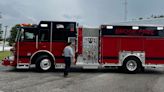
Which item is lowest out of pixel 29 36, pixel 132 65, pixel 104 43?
pixel 132 65

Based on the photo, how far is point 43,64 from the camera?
57.4ft

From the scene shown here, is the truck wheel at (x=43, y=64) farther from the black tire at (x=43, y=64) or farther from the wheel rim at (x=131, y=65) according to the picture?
the wheel rim at (x=131, y=65)

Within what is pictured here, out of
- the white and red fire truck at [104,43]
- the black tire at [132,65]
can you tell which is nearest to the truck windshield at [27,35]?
the white and red fire truck at [104,43]

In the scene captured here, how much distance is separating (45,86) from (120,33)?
23.1ft

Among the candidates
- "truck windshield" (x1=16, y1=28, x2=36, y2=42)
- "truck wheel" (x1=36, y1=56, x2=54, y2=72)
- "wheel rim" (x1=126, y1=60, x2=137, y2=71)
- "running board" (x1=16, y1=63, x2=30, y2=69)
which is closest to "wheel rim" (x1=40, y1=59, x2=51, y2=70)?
"truck wheel" (x1=36, y1=56, x2=54, y2=72)

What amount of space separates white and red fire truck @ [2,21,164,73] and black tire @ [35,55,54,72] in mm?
53

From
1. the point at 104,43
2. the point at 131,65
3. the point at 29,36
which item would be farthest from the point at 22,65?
the point at 131,65

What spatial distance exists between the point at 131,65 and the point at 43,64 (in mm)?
4744

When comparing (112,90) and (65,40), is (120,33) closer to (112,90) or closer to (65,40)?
(65,40)

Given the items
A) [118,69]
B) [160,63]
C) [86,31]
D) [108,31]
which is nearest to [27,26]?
[86,31]

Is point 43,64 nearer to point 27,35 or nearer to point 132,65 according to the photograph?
point 27,35

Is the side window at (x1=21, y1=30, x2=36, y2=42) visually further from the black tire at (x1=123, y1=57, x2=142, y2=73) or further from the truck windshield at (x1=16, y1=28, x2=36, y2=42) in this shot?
the black tire at (x1=123, y1=57, x2=142, y2=73)

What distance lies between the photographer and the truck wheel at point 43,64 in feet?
57.2

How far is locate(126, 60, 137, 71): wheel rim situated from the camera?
17781mm
